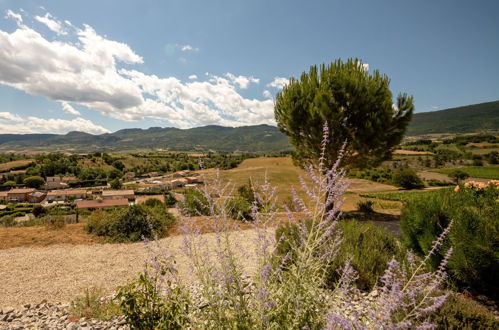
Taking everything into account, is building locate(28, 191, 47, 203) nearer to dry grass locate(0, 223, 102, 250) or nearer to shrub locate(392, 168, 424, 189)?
dry grass locate(0, 223, 102, 250)

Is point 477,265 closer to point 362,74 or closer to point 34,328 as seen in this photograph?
point 34,328

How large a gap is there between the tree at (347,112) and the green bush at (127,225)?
813cm

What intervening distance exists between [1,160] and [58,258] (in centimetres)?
15561

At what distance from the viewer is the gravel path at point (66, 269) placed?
18.5 ft

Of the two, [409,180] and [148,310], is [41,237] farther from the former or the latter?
[409,180]

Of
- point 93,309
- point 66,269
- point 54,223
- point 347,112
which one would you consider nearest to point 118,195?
point 54,223

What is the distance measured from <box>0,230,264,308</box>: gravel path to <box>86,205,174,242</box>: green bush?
0.64 m

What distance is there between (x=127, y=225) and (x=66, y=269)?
3019 mm

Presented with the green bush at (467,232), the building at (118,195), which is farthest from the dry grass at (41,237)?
the building at (118,195)

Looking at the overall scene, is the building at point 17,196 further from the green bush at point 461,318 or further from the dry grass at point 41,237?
the green bush at point 461,318

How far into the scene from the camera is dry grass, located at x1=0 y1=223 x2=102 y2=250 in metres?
8.83

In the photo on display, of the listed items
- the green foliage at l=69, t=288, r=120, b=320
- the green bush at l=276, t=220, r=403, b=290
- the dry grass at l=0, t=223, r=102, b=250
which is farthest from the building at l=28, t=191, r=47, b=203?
the green bush at l=276, t=220, r=403, b=290

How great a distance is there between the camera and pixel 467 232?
398 cm

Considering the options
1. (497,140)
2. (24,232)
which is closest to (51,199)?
(24,232)
